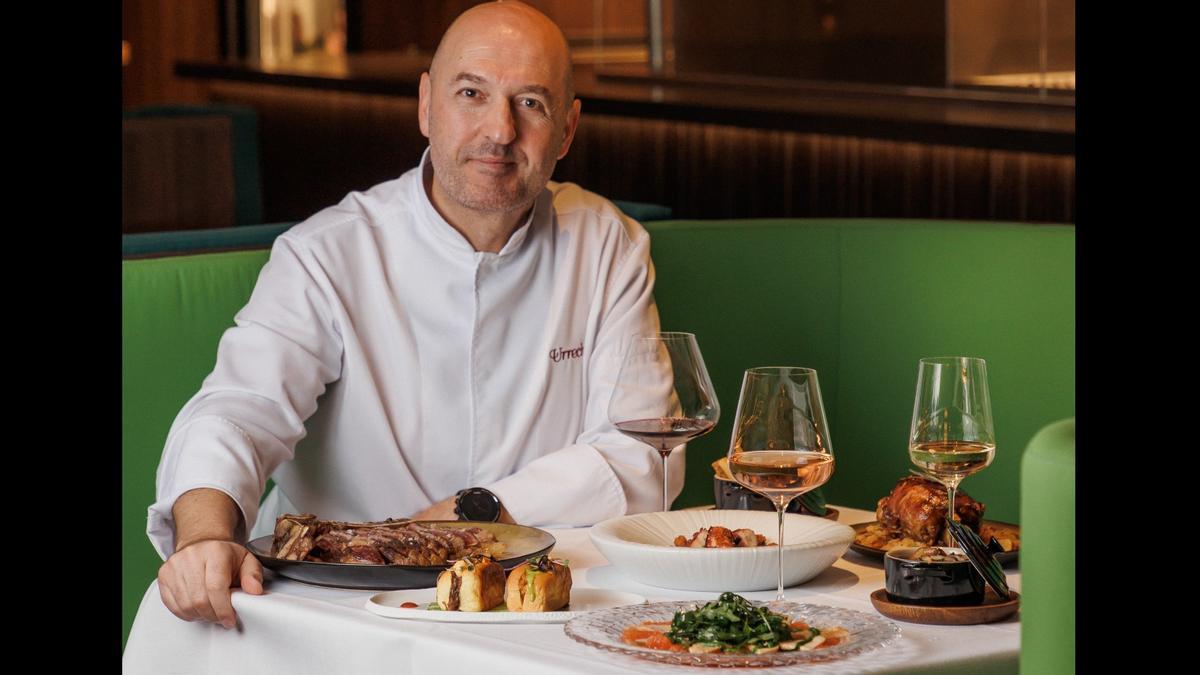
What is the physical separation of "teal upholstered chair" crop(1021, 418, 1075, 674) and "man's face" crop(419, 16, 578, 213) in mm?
1282

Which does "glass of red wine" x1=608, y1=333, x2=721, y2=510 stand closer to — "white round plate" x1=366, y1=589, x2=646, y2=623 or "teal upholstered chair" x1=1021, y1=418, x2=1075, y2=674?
"white round plate" x1=366, y1=589, x2=646, y2=623

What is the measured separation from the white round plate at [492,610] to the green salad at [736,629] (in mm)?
140

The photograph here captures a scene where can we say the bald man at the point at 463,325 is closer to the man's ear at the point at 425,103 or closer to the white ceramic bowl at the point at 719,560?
the man's ear at the point at 425,103

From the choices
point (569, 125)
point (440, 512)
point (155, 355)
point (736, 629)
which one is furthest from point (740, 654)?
point (155, 355)

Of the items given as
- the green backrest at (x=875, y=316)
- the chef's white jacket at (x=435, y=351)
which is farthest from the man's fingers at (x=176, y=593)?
the green backrest at (x=875, y=316)

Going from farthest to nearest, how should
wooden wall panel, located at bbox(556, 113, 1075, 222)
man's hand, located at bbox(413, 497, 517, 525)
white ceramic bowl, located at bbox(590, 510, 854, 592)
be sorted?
wooden wall panel, located at bbox(556, 113, 1075, 222) < man's hand, located at bbox(413, 497, 517, 525) < white ceramic bowl, located at bbox(590, 510, 854, 592)

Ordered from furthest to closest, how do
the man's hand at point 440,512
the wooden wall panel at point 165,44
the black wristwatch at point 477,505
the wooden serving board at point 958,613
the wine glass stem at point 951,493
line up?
the wooden wall panel at point 165,44 < the man's hand at point 440,512 < the black wristwatch at point 477,505 < the wine glass stem at point 951,493 < the wooden serving board at point 958,613

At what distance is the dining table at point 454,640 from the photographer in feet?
4.38

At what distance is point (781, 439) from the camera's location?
1.50 meters

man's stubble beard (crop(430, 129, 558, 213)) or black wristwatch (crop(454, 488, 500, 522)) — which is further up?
man's stubble beard (crop(430, 129, 558, 213))

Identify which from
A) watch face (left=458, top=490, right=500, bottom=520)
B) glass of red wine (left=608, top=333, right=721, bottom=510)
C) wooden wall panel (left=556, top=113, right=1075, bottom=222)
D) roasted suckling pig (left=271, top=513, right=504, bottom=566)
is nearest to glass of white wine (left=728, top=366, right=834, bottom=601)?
glass of red wine (left=608, top=333, right=721, bottom=510)

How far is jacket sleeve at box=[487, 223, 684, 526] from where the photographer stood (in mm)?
2133

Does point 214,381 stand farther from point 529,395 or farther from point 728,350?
point 728,350

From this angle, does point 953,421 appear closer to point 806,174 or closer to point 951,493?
point 951,493
